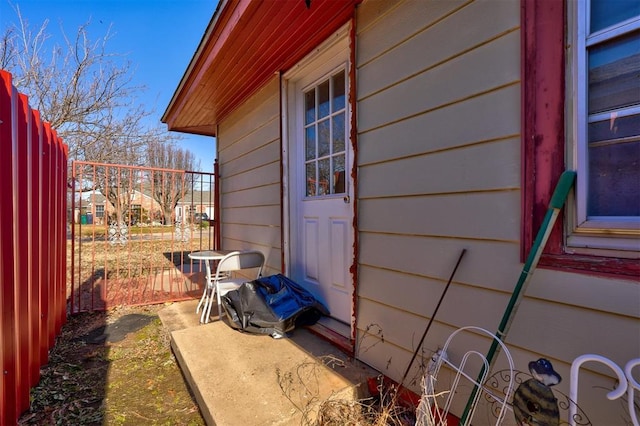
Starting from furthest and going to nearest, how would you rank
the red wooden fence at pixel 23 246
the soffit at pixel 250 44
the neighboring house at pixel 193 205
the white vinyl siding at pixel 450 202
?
the neighboring house at pixel 193 205, the soffit at pixel 250 44, the red wooden fence at pixel 23 246, the white vinyl siding at pixel 450 202

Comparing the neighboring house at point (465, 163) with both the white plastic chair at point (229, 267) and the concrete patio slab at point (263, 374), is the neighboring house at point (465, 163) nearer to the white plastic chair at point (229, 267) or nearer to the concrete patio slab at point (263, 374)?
the concrete patio slab at point (263, 374)

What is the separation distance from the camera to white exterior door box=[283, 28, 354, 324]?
237cm

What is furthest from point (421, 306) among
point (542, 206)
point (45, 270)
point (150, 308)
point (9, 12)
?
point (9, 12)

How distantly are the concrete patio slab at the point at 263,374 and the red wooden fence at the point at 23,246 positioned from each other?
826 mm

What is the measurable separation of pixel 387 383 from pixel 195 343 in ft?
4.49

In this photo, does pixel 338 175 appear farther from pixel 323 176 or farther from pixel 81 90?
pixel 81 90

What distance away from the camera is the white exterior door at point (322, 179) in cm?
237

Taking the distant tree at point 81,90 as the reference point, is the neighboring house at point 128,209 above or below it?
below

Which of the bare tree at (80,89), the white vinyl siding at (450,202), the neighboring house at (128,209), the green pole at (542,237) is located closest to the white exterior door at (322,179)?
the white vinyl siding at (450,202)

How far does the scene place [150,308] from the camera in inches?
149

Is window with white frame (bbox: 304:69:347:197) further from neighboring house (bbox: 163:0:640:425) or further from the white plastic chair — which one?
the white plastic chair

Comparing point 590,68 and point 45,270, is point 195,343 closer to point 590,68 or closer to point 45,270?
point 45,270

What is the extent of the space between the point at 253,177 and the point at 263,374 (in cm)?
236

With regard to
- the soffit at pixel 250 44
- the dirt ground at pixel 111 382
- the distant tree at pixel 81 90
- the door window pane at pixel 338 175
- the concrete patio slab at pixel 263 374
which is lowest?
the dirt ground at pixel 111 382
